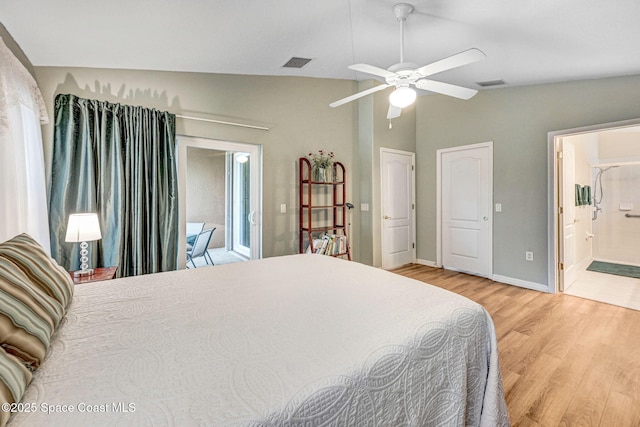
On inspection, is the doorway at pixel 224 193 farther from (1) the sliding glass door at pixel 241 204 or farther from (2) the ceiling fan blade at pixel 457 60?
(2) the ceiling fan blade at pixel 457 60

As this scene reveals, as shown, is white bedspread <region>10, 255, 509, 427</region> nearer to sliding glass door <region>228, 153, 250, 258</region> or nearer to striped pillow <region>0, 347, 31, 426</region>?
striped pillow <region>0, 347, 31, 426</region>

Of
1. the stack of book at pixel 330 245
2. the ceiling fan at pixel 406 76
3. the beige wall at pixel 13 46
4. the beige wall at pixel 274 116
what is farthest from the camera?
the stack of book at pixel 330 245

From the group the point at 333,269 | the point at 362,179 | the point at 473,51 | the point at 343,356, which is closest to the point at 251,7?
the point at 473,51

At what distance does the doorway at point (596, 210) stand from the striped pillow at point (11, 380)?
4573mm

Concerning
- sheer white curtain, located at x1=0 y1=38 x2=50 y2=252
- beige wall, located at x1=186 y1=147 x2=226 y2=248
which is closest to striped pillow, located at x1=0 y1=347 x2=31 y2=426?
sheer white curtain, located at x1=0 y1=38 x2=50 y2=252

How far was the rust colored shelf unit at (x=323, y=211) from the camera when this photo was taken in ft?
12.9

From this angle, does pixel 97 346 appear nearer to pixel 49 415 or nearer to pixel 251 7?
pixel 49 415

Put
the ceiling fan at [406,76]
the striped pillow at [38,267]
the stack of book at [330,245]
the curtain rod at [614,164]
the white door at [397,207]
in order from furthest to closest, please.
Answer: the curtain rod at [614,164] → the white door at [397,207] → the stack of book at [330,245] → the ceiling fan at [406,76] → the striped pillow at [38,267]

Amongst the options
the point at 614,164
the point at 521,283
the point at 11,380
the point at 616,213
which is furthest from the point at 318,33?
the point at 616,213

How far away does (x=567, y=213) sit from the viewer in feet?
12.4

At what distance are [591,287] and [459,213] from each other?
1823 millimetres

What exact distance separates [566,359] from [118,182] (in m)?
3.93

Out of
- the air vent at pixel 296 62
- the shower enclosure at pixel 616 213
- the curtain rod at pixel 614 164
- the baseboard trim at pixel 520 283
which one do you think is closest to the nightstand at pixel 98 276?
the air vent at pixel 296 62

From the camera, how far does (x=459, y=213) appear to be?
4.65 metres
